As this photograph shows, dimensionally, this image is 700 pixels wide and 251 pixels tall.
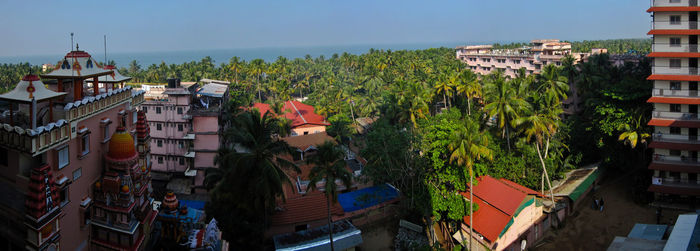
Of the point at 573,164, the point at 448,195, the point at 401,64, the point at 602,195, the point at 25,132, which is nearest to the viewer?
the point at 25,132

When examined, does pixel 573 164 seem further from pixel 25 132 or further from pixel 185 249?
pixel 25 132

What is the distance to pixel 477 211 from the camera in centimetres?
3388

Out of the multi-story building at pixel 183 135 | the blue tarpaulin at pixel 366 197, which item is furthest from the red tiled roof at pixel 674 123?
the multi-story building at pixel 183 135

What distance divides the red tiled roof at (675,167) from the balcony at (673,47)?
8409 mm

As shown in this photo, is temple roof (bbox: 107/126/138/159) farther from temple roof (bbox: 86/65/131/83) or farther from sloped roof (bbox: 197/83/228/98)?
sloped roof (bbox: 197/83/228/98)

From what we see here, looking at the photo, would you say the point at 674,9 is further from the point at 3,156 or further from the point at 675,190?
the point at 3,156

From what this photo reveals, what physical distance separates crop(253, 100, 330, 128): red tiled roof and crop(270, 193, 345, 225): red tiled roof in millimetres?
27120

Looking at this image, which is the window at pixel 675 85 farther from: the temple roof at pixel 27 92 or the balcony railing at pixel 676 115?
the temple roof at pixel 27 92

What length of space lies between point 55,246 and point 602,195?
1535 inches

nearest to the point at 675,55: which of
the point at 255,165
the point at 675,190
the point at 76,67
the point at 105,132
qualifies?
the point at 675,190

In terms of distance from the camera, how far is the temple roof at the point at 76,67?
20.9 m

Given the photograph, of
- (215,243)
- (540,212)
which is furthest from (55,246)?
(540,212)

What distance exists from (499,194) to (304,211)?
48.4 ft

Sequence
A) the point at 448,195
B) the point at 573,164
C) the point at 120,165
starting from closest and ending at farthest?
1. the point at 120,165
2. the point at 448,195
3. the point at 573,164
